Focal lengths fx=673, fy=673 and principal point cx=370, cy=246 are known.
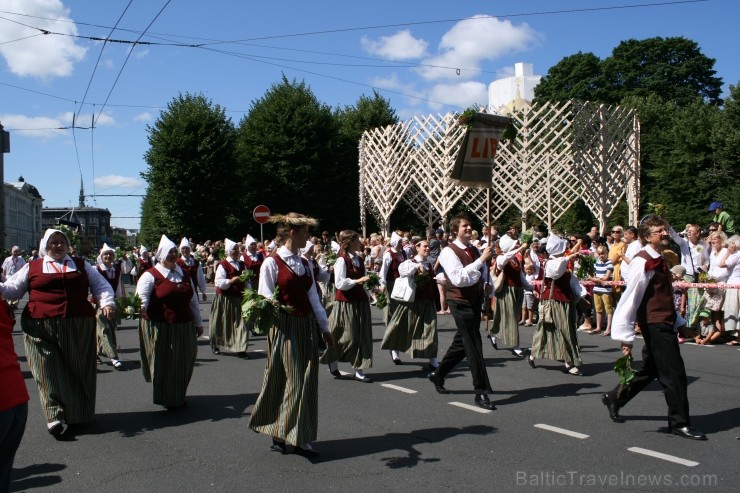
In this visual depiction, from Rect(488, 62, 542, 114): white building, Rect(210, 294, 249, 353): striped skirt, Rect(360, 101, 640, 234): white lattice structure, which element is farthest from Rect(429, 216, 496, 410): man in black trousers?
Rect(488, 62, 542, 114): white building

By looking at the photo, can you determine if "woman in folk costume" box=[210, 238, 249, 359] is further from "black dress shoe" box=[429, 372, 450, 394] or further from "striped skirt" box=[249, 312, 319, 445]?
"striped skirt" box=[249, 312, 319, 445]

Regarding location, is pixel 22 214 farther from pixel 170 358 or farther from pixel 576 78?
pixel 170 358

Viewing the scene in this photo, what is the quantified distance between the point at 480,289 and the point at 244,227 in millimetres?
31248

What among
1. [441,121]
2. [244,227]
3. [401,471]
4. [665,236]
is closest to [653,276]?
[665,236]

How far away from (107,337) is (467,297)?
5.74m

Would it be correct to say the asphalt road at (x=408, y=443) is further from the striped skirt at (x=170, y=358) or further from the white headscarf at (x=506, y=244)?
the white headscarf at (x=506, y=244)

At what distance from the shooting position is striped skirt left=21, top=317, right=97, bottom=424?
21.0 ft

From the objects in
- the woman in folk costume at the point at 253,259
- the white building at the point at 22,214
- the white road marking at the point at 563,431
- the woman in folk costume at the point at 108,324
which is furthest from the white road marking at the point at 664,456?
the white building at the point at 22,214

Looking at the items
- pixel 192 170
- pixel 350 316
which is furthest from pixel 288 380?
pixel 192 170

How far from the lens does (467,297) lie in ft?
24.1

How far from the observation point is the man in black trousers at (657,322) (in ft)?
19.3

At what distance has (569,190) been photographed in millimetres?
23625

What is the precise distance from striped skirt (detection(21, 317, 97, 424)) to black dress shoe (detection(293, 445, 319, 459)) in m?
2.30

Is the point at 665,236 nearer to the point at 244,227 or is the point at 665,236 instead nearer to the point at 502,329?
the point at 502,329
